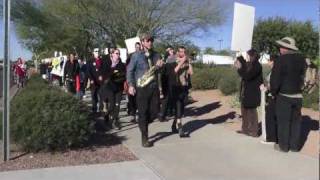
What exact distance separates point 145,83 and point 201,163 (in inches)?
77.1

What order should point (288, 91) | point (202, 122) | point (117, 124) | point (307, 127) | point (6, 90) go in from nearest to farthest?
point (6, 90) < point (288, 91) < point (307, 127) < point (117, 124) < point (202, 122)

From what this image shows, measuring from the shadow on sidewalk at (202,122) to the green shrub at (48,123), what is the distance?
2664 millimetres

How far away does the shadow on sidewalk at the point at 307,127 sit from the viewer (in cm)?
1044

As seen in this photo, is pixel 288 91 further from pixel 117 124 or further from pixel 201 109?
pixel 201 109

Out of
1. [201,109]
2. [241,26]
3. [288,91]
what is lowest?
[201,109]

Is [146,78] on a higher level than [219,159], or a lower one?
higher

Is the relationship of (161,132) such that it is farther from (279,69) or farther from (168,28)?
(168,28)

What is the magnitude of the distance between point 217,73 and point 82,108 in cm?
1628

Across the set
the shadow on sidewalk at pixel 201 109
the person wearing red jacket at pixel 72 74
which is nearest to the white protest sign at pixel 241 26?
the shadow on sidewalk at pixel 201 109

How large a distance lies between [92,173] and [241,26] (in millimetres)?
4487

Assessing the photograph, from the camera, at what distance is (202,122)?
523 inches

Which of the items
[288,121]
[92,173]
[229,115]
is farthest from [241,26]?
[92,173]

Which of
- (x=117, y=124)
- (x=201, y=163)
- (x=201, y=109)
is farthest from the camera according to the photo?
(x=201, y=109)

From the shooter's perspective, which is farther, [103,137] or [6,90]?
[103,137]
